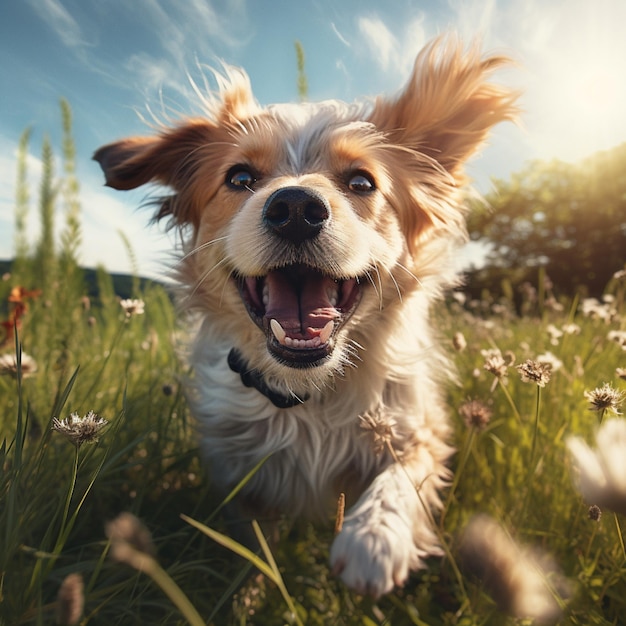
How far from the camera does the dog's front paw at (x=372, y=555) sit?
1.35m

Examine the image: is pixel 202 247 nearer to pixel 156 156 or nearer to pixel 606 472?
pixel 156 156

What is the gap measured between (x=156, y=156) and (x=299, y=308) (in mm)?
1292

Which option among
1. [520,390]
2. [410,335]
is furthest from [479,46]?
[520,390]

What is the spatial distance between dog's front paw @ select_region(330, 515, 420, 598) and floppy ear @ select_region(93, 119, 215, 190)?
1963mm

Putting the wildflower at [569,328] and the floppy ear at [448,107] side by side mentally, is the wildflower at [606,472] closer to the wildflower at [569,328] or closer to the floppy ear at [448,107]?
the wildflower at [569,328]

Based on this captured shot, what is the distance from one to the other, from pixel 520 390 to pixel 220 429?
5.05 ft

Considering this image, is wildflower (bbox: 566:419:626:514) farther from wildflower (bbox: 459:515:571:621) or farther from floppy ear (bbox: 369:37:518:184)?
floppy ear (bbox: 369:37:518:184)

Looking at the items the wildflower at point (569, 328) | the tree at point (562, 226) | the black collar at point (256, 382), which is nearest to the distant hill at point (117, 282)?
the black collar at point (256, 382)

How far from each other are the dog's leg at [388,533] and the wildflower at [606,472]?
0.41m

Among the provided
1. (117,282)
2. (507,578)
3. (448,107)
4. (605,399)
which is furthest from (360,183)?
(117,282)

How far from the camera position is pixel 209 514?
2105 mm

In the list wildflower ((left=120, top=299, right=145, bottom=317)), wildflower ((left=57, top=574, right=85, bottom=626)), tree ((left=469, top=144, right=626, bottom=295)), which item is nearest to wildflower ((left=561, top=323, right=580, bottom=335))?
wildflower ((left=120, top=299, right=145, bottom=317))

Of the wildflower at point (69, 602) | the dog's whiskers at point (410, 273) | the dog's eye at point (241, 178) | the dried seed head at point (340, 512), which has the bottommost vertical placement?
the dried seed head at point (340, 512)

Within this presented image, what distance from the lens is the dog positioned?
1991 millimetres
